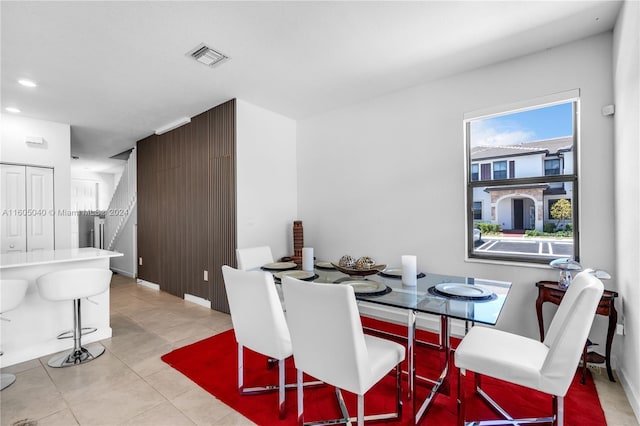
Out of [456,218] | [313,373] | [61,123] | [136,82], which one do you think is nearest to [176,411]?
[313,373]

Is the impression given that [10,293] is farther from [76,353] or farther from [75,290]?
[76,353]

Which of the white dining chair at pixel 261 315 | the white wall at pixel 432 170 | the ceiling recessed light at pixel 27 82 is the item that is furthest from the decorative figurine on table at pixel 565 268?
the ceiling recessed light at pixel 27 82

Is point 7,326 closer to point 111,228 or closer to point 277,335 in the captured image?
point 277,335

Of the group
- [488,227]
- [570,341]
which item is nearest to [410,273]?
[570,341]

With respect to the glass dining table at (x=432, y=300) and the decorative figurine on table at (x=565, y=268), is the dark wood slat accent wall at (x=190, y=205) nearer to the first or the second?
the glass dining table at (x=432, y=300)

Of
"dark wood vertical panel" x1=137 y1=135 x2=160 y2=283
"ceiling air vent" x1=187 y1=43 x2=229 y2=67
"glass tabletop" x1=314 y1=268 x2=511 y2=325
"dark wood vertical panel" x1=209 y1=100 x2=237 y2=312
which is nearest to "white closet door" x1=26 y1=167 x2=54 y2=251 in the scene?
"dark wood vertical panel" x1=137 y1=135 x2=160 y2=283

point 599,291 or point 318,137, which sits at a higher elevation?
point 318,137

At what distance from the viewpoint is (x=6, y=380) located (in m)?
2.30

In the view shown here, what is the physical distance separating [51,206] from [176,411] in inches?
162

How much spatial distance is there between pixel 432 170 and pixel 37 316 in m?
4.19

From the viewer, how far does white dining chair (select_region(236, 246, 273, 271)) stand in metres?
2.96

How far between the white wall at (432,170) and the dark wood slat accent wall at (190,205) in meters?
1.16

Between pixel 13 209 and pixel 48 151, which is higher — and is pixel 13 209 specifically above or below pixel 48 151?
below

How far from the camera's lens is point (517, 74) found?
2.77 m
